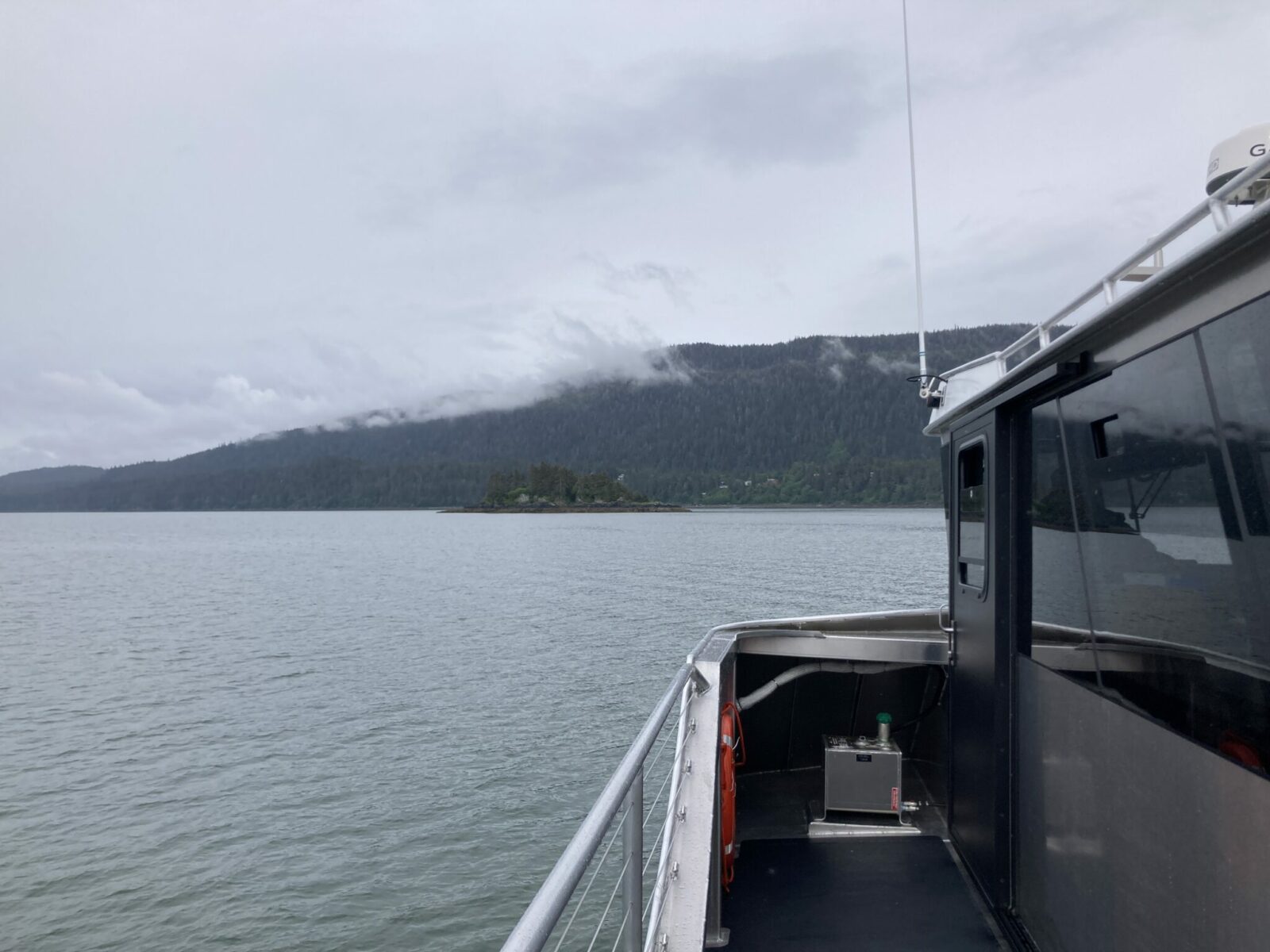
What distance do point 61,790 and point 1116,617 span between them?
14.6 meters

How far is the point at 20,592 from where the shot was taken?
1610 inches

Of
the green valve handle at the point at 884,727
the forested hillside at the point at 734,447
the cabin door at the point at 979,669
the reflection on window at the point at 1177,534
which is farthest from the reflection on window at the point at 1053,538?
the forested hillside at the point at 734,447

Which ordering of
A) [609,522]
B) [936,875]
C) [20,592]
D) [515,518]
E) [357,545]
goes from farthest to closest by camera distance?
[515,518] → [609,522] → [357,545] → [20,592] → [936,875]

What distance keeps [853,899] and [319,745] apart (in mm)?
12044

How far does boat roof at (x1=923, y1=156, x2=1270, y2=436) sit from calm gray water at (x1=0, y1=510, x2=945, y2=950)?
23.3ft

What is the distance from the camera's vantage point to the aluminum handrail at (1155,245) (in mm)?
1972

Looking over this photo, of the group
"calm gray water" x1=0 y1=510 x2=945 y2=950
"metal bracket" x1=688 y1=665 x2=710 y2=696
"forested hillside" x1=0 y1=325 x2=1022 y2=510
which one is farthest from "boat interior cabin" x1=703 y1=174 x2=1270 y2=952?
"forested hillside" x1=0 y1=325 x2=1022 y2=510

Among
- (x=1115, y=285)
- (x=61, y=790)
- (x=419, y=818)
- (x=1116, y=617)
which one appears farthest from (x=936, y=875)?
(x=61, y=790)

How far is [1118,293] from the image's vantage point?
8.86 feet

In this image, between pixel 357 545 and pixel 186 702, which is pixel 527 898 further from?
pixel 357 545

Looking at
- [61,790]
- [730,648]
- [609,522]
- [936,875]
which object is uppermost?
[609,522]

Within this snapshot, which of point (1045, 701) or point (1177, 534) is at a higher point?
point (1177, 534)

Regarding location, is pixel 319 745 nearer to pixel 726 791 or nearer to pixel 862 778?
pixel 862 778

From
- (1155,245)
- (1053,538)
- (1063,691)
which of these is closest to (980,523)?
(1053,538)
